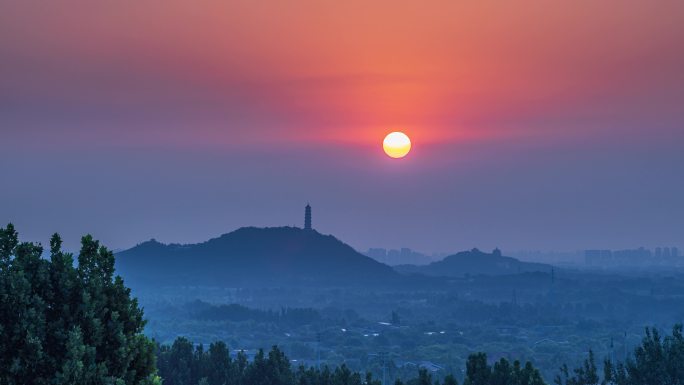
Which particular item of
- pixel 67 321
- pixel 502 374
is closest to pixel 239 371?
pixel 502 374

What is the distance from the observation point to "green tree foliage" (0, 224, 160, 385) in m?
27.2

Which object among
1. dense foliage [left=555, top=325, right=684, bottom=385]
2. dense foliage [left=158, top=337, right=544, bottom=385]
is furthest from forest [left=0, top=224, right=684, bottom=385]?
dense foliage [left=555, top=325, right=684, bottom=385]

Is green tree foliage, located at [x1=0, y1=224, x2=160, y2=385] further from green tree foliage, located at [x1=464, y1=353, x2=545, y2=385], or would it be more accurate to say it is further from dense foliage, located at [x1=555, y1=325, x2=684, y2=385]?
dense foliage, located at [x1=555, y1=325, x2=684, y2=385]

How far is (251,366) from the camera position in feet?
198

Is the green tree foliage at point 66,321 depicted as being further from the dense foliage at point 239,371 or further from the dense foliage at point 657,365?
the dense foliage at point 657,365

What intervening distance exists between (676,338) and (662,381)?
3.85 m

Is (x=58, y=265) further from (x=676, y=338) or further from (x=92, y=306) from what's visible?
(x=676, y=338)

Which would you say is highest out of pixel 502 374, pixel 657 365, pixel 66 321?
pixel 66 321

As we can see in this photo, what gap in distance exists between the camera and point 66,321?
1126 inches

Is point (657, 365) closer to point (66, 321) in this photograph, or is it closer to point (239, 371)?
point (239, 371)

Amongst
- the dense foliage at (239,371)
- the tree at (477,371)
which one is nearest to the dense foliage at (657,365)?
the dense foliage at (239,371)

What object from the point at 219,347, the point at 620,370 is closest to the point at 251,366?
the point at 219,347

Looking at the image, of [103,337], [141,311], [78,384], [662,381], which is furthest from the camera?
[662,381]

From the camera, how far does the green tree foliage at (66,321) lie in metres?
27.2
